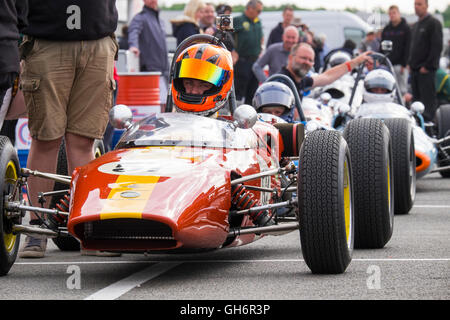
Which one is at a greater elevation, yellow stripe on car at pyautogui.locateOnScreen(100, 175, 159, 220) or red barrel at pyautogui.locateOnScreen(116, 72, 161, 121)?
yellow stripe on car at pyautogui.locateOnScreen(100, 175, 159, 220)

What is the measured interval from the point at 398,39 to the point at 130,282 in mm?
15102

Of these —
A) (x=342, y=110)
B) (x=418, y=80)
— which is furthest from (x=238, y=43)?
(x=342, y=110)

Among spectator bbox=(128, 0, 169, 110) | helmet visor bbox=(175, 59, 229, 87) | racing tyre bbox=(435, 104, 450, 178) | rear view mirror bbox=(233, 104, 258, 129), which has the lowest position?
racing tyre bbox=(435, 104, 450, 178)

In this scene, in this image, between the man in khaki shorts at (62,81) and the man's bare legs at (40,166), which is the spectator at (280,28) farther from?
the man's bare legs at (40,166)

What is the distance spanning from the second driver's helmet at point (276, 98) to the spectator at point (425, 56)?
8.66 metres

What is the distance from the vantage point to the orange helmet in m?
7.21

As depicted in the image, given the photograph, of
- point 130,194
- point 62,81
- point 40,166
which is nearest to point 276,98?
point 62,81

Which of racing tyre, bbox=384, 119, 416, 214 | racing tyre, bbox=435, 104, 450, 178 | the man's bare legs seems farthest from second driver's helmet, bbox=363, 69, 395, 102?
the man's bare legs

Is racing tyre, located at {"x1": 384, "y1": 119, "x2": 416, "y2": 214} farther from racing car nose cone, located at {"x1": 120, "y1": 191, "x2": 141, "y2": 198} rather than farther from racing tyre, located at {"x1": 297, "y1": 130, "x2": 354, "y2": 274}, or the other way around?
racing car nose cone, located at {"x1": 120, "y1": 191, "x2": 141, "y2": 198}

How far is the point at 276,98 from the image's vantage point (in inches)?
369

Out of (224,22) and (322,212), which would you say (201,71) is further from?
(322,212)

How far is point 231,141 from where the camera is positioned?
21.8 ft

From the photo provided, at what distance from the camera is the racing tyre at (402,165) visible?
928cm

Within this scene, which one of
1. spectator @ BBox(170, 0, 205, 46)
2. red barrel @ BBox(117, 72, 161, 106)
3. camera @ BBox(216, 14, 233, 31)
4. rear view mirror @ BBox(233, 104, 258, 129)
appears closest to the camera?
rear view mirror @ BBox(233, 104, 258, 129)
